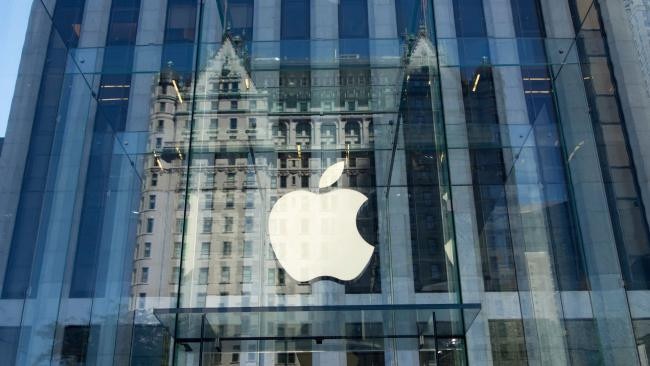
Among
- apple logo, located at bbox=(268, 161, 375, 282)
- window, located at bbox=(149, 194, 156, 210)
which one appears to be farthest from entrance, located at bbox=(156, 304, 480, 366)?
window, located at bbox=(149, 194, 156, 210)

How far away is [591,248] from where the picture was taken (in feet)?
20.0

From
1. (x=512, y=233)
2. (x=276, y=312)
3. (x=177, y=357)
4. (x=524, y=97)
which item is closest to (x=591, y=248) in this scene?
(x=512, y=233)

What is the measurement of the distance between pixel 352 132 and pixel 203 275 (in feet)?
6.86

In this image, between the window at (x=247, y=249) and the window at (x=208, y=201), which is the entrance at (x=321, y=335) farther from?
the window at (x=208, y=201)

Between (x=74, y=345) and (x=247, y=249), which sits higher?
(x=247, y=249)

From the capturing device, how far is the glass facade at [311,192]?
5.02m

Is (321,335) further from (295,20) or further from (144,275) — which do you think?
(295,20)

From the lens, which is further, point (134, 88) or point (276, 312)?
point (134, 88)

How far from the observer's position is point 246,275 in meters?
5.21

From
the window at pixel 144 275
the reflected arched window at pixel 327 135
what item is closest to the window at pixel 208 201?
the reflected arched window at pixel 327 135

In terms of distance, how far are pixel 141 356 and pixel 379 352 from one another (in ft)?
9.88

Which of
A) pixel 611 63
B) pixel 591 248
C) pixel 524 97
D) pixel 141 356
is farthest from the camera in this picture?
pixel 611 63

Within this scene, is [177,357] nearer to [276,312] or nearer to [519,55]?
[276,312]

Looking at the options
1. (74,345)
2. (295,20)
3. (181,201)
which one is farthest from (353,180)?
(74,345)
